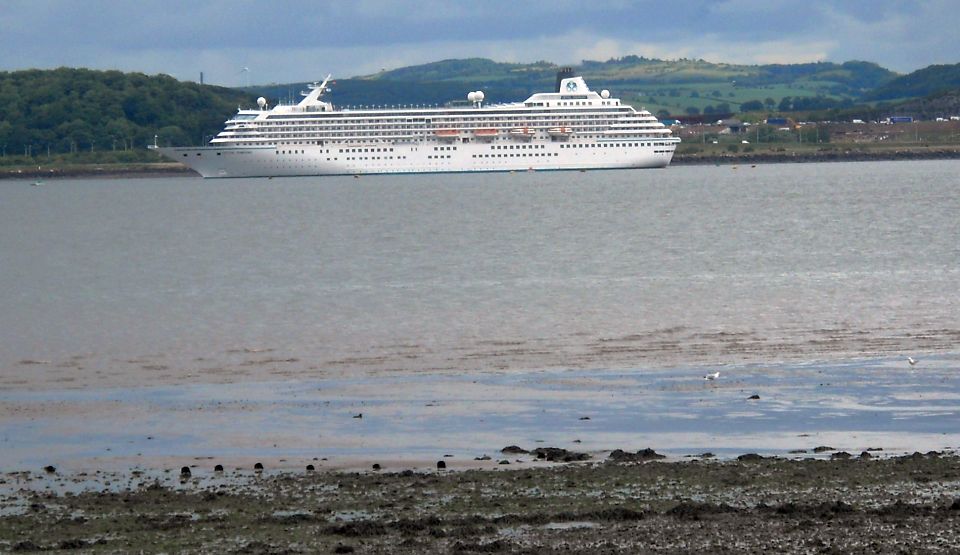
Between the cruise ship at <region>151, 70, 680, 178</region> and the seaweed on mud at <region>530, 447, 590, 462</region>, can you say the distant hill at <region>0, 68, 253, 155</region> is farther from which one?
the seaweed on mud at <region>530, 447, 590, 462</region>

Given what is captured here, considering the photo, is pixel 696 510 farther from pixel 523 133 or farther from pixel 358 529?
pixel 523 133

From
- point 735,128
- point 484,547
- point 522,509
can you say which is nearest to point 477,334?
point 522,509

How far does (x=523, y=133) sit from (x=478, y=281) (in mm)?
90942

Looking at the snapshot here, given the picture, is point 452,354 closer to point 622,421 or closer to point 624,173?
point 622,421

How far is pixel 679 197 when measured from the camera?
7969 cm

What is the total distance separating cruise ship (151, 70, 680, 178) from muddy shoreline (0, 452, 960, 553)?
11037 centimetres

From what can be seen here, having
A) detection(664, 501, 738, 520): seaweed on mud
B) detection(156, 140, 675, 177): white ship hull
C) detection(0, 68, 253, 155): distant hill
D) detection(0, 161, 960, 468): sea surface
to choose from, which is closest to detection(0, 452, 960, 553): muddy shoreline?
detection(664, 501, 738, 520): seaweed on mud

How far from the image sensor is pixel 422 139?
126 metres

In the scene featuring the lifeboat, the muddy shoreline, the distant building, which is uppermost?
the muddy shoreline

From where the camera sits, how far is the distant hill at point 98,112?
568 feet

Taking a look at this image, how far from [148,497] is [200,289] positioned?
21733 millimetres

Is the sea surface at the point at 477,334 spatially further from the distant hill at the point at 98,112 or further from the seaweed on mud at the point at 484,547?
the distant hill at the point at 98,112

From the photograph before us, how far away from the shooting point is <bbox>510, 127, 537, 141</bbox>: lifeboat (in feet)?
406

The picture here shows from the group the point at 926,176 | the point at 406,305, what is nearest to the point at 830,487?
the point at 406,305
